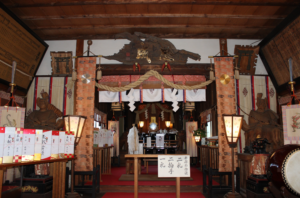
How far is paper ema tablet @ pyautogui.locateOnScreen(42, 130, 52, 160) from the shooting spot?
11.0ft

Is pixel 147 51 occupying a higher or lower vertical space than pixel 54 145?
higher

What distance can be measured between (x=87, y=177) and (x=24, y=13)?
15.5 feet

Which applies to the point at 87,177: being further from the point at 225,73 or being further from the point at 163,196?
the point at 225,73

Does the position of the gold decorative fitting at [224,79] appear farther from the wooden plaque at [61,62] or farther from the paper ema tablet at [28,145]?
the paper ema tablet at [28,145]

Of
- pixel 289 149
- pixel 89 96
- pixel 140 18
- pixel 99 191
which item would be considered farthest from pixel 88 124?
pixel 289 149

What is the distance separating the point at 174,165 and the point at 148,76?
3041 millimetres

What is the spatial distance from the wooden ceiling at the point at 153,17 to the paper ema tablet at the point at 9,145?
339 centimetres

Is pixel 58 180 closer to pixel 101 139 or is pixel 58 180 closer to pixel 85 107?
pixel 85 107

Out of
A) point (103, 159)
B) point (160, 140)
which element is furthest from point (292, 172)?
point (160, 140)

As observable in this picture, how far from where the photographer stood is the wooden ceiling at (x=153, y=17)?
5008 mm

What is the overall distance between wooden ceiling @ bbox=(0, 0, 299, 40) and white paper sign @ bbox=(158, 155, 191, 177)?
11.2 feet

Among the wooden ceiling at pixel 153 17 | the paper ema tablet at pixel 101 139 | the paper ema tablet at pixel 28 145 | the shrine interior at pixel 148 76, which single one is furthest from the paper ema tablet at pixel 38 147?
the paper ema tablet at pixel 101 139

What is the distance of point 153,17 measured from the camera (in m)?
5.70

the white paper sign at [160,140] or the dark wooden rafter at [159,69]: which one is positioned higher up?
the dark wooden rafter at [159,69]
